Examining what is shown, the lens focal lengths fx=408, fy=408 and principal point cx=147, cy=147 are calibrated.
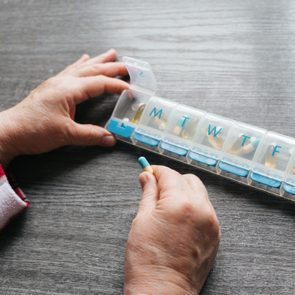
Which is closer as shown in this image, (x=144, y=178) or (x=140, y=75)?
(x=144, y=178)

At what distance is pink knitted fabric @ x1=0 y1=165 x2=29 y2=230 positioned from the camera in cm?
69

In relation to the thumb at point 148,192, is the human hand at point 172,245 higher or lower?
lower

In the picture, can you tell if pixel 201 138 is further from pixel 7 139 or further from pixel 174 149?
pixel 7 139

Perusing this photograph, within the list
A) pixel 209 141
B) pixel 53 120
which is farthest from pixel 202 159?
pixel 53 120

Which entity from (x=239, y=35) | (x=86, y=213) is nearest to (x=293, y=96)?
(x=239, y=35)

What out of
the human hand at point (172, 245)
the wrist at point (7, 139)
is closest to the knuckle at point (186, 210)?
the human hand at point (172, 245)

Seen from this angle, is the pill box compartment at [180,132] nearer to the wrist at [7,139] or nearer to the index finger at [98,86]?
the index finger at [98,86]

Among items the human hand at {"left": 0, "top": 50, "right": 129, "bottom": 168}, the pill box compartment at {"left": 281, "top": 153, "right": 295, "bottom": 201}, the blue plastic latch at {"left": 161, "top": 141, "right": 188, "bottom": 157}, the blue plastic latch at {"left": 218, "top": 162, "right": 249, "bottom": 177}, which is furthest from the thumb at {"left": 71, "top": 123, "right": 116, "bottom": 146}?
the pill box compartment at {"left": 281, "top": 153, "right": 295, "bottom": 201}

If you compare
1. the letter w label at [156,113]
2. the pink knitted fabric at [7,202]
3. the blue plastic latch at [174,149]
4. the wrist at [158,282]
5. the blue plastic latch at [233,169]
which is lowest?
the wrist at [158,282]

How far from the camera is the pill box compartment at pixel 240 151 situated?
0.67 meters

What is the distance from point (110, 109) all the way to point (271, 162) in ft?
1.06

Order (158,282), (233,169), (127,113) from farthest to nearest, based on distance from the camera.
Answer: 1. (127,113)
2. (233,169)
3. (158,282)

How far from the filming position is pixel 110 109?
0.80m

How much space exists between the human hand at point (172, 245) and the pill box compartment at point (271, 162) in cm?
11
